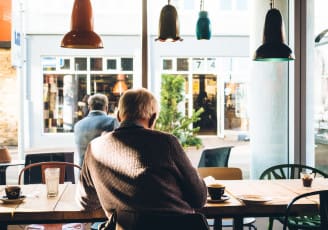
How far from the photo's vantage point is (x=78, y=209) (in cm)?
255

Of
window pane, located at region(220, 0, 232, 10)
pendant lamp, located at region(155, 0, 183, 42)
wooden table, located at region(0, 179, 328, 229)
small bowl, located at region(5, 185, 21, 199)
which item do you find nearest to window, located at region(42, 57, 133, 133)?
window pane, located at region(220, 0, 232, 10)

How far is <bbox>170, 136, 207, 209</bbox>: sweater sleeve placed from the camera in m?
2.18

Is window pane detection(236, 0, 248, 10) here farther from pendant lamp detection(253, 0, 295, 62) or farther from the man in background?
pendant lamp detection(253, 0, 295, 62)

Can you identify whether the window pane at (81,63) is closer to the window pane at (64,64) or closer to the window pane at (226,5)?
the window pane at (64,64)

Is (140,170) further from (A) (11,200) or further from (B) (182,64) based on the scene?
(B) (182,64)

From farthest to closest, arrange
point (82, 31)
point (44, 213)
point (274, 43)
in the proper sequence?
point (274, 43) → point (82, 31) → point (44, 213)

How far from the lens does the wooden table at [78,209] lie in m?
2.50

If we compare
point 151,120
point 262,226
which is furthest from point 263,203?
point 262,226

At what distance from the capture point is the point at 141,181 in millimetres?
2105

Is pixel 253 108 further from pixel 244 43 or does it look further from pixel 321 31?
pixel 244 43

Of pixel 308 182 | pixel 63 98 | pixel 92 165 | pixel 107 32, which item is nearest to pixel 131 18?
pixel 107 32

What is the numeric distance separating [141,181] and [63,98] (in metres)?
9.40

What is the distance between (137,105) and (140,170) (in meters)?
0.36

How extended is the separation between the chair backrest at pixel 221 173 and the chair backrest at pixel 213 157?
1.42 metres
